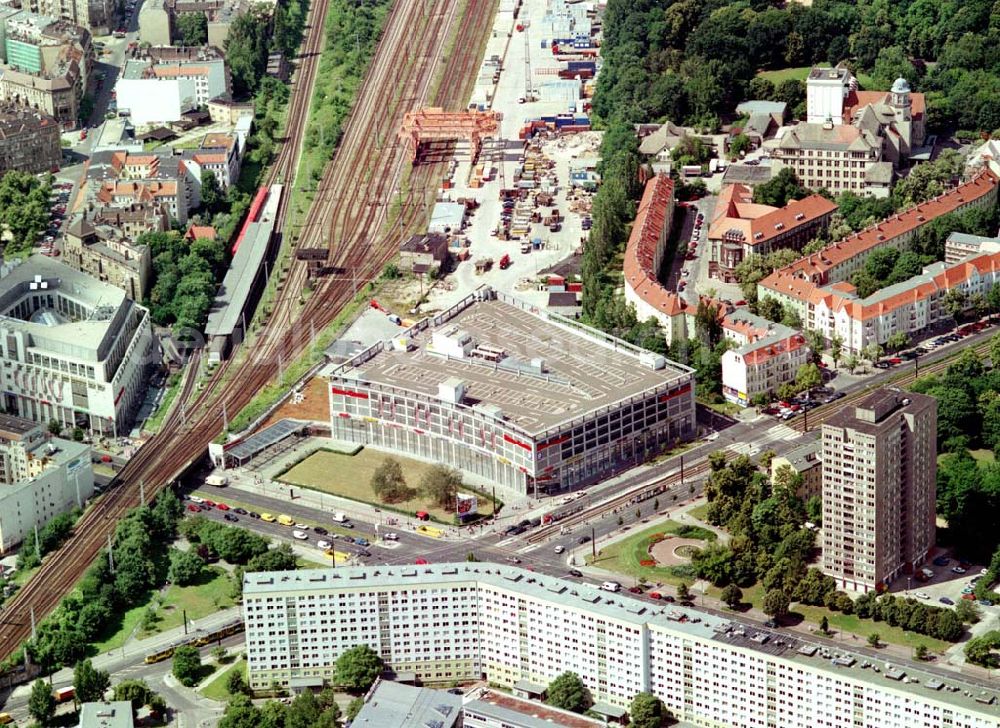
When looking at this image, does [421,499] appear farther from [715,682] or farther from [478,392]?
[715,682]

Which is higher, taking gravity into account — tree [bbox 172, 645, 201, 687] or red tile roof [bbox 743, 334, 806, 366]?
red tile roof [bbox 743, 334, 806, 366]

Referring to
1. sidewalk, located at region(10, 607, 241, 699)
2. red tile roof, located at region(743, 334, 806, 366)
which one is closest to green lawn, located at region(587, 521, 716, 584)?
red tile roof, located at region(743, 334, 806, 366)

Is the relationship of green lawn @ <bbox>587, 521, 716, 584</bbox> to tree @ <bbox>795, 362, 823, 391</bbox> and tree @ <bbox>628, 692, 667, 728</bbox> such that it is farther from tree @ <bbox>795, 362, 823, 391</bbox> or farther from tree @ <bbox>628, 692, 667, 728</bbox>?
tree @ <bbox>795, 362, 823, 391</bbox>

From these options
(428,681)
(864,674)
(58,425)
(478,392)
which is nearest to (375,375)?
(478,392)

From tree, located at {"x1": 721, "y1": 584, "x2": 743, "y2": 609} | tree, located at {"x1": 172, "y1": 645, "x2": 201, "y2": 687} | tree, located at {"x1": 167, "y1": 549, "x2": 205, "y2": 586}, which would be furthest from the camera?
tree, located at {"x1": 167, "y1": 549, "x2": 205, "y2": 586}

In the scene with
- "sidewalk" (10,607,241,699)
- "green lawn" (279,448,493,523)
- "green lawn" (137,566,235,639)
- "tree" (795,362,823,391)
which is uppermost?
"tree" (795,362,823,391)

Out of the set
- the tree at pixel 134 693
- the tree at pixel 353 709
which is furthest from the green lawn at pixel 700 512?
the tree at pixel 134 693

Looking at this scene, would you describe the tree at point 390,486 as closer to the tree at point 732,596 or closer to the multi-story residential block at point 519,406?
the multi-story residential block at point 519,406
